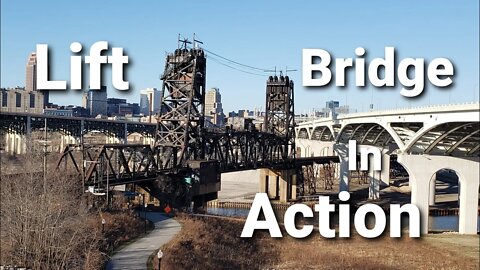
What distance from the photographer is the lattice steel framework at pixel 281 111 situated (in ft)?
266

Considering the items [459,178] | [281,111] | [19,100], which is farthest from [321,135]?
[459,178]

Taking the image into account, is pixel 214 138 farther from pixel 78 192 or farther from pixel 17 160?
pixel 17 160

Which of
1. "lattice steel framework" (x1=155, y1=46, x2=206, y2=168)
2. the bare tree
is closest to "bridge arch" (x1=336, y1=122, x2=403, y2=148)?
"lattice steel framework" (x1=155, y1=46, x2=206, y2=168)

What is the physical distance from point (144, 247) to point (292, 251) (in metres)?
13.5

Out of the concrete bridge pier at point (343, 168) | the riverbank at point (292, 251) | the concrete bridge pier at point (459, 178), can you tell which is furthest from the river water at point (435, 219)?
the concrete bridge pier at point (343, 168)

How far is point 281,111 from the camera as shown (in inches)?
3317

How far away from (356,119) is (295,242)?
4133 centimetres

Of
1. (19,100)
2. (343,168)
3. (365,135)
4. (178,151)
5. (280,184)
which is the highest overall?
(19,100)

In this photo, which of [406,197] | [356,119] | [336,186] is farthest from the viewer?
[336,186]

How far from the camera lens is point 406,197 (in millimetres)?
85688

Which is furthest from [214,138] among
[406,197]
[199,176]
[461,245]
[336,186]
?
[336,186]

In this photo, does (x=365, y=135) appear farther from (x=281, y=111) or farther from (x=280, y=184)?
(x=280, y=184)

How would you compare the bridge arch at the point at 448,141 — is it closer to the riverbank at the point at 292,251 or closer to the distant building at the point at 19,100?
the riverbank at the point at 292,251

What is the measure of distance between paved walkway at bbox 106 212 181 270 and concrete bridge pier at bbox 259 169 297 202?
4226 cm
